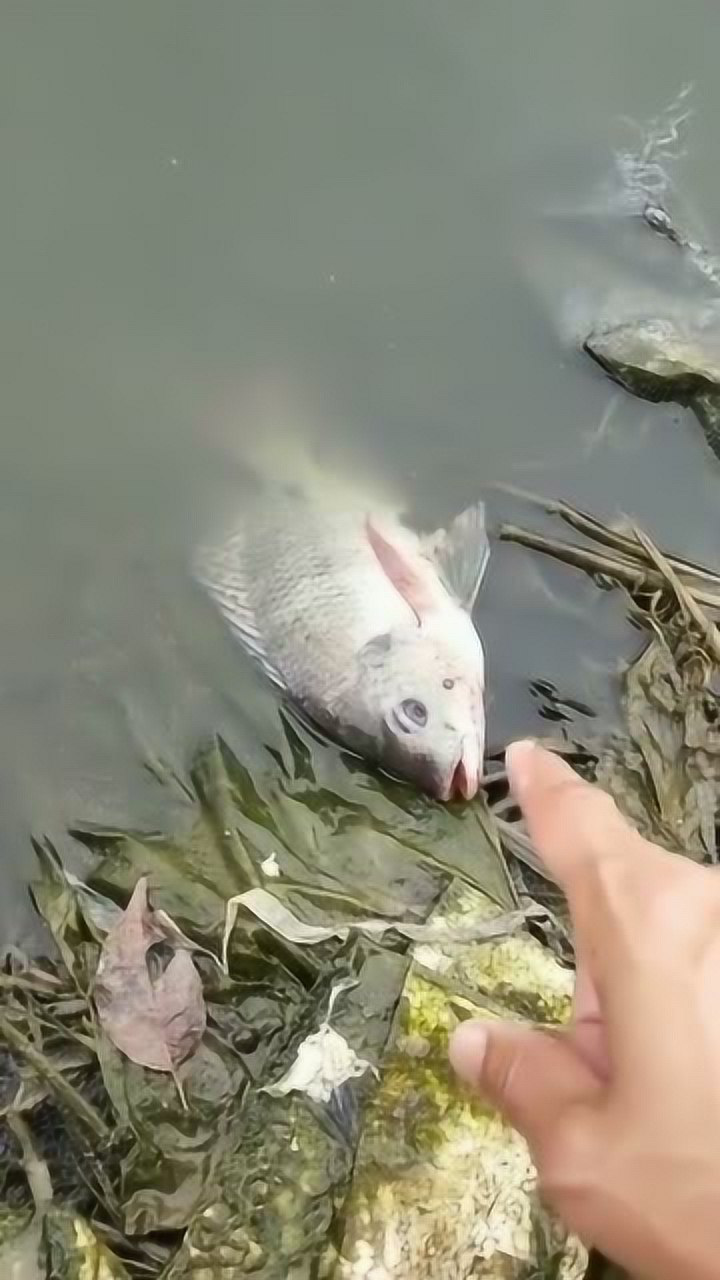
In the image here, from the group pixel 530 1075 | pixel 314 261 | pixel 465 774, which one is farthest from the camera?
pixel 314 261

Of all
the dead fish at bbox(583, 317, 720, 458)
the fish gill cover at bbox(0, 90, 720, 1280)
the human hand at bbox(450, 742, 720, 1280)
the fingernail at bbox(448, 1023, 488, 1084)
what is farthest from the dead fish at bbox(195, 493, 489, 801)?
the human hand at bbox(450, 742, 720, 1280)

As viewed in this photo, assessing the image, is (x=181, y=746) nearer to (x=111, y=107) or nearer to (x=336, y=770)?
(x=336, y=770)

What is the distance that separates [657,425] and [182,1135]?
84.2 inches

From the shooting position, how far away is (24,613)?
3.59 metres

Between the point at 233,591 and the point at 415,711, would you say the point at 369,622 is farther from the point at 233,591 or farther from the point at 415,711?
the point at 233,591

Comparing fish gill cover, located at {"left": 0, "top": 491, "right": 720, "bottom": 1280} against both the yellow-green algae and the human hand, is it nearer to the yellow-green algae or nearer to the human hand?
the yellow-green algae

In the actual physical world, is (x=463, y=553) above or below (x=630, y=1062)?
below

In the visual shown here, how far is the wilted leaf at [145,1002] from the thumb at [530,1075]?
4.65 feet

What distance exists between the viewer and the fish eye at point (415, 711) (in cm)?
337

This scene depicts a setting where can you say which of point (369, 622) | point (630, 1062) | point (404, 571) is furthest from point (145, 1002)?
point (630, 1062)

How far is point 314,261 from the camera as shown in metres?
3.79

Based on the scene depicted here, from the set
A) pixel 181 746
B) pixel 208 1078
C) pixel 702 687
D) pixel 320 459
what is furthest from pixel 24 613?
pixel 702 687

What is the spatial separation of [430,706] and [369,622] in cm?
29

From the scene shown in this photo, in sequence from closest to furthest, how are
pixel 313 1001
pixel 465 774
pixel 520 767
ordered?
pixel 520 767 → pixel 313 1001 → pixel 465 774
